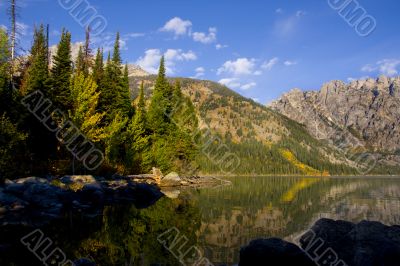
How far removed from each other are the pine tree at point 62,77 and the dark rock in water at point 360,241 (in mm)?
37634

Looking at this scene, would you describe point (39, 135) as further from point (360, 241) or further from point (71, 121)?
point (360, 241)

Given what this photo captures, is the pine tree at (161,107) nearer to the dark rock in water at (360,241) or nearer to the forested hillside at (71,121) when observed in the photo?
the forested hillside at (71,121)

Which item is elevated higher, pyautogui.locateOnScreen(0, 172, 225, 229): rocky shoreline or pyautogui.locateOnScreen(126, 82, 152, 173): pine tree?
pyautogui.locateOnScreen(126, 82, 152, 173): pine tree

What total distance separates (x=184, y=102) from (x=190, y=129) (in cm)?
635

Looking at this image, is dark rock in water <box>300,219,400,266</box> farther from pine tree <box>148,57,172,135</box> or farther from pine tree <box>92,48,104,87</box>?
pine tree <box>148,57,172,135</box>

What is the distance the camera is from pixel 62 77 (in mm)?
50312

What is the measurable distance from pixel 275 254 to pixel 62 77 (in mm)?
42392

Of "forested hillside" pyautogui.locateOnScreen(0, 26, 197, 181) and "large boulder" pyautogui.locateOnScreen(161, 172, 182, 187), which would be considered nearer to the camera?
"forested hillside" pyautogui.locateOnScreen(0, 26, 197, 181)

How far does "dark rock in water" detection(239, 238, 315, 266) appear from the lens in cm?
→ 1617

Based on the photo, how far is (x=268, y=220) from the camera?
109ft

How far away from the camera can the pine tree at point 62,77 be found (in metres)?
47.9

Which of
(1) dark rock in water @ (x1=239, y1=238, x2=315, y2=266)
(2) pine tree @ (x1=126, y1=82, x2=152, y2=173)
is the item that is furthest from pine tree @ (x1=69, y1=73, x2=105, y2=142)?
(1) dark rock in water @ (x1=239, y1=238, x2=315, y2=266)

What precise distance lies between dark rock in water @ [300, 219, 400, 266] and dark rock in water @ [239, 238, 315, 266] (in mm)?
1965

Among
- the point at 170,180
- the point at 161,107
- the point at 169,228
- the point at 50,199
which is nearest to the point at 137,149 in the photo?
the point at 170,180
